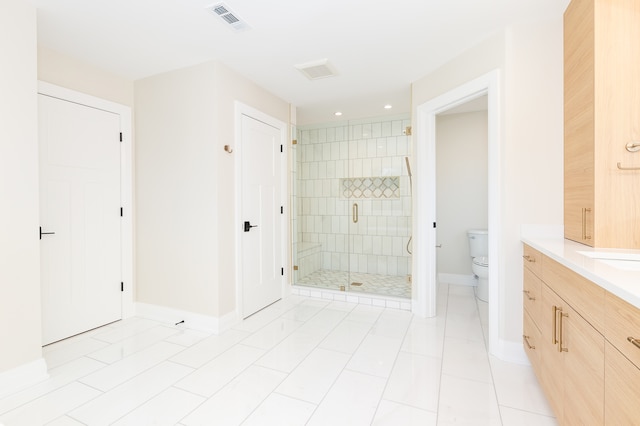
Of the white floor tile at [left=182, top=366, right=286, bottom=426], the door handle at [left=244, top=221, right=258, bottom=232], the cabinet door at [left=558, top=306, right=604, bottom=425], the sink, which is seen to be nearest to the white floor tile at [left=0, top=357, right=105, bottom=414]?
the white floor tile at [left=182, top=366, right=286, bottom=426]

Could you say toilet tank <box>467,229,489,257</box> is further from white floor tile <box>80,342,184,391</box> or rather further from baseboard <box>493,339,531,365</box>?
white floor tile <box>80,342,184,391</box>

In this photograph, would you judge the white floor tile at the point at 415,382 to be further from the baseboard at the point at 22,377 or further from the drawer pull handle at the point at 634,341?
the baseboard at the point at 22,377

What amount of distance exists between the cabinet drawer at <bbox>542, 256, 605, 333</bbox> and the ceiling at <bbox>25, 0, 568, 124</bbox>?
1.73 meters

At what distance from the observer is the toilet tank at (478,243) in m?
3.91

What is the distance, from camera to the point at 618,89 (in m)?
1.63

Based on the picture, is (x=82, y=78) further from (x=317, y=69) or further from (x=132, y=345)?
(x=132, y=345)

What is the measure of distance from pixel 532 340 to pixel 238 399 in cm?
188

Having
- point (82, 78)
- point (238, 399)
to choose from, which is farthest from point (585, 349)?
point (82, 78)

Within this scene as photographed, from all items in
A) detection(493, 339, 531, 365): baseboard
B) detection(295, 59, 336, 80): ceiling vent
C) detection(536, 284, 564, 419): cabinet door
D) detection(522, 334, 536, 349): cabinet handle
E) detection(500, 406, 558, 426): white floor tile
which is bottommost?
detection(500, 406, 558, 426): white floor tile

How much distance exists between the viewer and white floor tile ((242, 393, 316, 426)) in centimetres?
158

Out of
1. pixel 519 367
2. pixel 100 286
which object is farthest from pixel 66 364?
pixel 519 367

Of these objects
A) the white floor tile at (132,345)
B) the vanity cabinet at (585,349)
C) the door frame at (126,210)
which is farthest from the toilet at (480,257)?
the door frame at (126,210)

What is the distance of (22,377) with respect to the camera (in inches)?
74.7

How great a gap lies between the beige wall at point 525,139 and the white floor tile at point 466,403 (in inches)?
22.8
